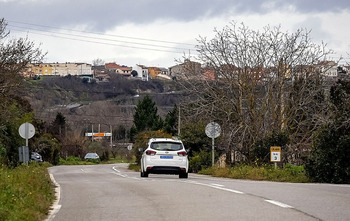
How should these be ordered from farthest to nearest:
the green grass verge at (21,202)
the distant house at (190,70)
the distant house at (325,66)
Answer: the distant house at (190,70) < the distant house at (325,66) < the green grass verge at (21,202)

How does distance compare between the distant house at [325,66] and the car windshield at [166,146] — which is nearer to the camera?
the car windshield at [166,146]

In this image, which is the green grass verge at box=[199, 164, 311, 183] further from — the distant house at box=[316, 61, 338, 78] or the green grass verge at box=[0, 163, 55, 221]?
the green grass verge at box=[0, 163, 55, 221]

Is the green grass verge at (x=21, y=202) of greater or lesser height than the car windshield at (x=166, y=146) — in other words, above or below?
below

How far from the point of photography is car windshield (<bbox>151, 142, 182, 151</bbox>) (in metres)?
27.7

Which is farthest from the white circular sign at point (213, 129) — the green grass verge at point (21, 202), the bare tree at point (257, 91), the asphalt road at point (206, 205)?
the green grass verge at point (21, 202)

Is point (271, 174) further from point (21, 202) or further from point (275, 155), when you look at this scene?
point (21, 202)

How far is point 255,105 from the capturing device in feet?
119

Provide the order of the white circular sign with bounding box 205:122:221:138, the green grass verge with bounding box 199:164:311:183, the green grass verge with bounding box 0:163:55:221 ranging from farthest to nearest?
the white circular sign with bounding box 205:122:221:138
the green grass verge with bounding box 199:164:311:183
the green grass verge with bounding box 0:163:55:221

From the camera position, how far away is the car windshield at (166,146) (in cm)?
2770

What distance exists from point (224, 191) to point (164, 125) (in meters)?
76.8

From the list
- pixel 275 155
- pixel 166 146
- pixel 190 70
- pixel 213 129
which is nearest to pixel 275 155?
pixel 275 155

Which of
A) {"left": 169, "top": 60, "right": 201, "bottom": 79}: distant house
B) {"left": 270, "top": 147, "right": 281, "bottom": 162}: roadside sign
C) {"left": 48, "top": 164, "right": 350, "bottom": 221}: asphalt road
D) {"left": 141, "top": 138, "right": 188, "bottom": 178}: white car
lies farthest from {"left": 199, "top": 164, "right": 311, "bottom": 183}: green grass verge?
{"left": 48, "top": 164, "right": 350, "bottom": 221}: asphalt road

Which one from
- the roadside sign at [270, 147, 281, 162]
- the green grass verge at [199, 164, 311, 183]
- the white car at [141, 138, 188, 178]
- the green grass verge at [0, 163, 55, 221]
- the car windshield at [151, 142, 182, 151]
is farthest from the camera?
the roadside sign at [270, 147, 281, 162]

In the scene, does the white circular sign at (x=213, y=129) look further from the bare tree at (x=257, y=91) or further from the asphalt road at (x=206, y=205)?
the asphalt road at (x=206, y=205)
